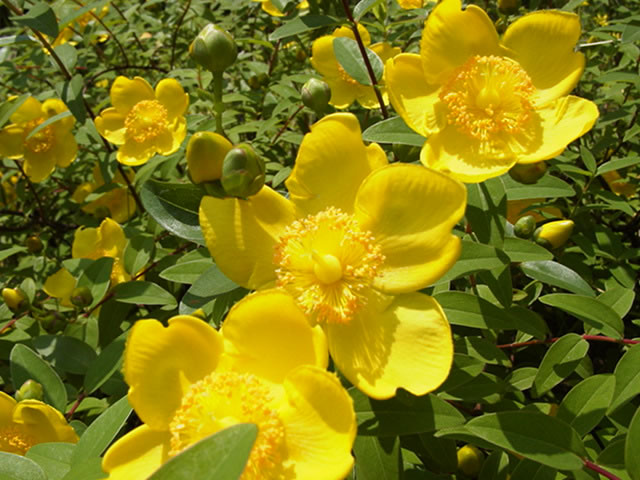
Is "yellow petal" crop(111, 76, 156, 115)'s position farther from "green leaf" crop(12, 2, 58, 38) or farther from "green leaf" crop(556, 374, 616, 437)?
"green leaf" crop(556, 374, 616, 437)

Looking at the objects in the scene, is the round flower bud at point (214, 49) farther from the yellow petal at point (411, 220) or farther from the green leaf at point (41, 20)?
the green leaf at point (41, 20)

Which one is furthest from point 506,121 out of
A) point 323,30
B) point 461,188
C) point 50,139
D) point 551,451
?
point 50,139

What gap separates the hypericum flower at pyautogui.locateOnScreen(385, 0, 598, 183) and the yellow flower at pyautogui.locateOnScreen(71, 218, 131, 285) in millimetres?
1166

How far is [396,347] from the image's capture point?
3.22 feet

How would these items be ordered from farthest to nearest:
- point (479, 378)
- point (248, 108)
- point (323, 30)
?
point (248, 108) < point (323, 30) < point (479, 378)

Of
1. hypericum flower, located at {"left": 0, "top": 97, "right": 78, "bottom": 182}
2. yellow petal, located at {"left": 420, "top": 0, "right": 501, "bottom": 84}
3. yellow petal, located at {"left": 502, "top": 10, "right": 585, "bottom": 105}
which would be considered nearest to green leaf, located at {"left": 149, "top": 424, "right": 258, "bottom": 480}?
yellow petal, located at {"left": 420, "top": 0, "right": 501, "bottom": 84}

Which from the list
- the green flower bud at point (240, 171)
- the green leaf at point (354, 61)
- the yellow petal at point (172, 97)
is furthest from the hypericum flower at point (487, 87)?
the yellow petal at point (172, 97)

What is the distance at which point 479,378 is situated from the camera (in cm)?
112

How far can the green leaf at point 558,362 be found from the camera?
117 cm

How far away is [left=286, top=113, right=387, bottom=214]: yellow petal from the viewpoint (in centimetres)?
102

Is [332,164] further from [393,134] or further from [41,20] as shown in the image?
[41,20]

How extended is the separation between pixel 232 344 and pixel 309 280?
0.21 meters

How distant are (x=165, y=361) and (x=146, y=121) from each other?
5.22ft

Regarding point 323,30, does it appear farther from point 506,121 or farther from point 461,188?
point 461,188
